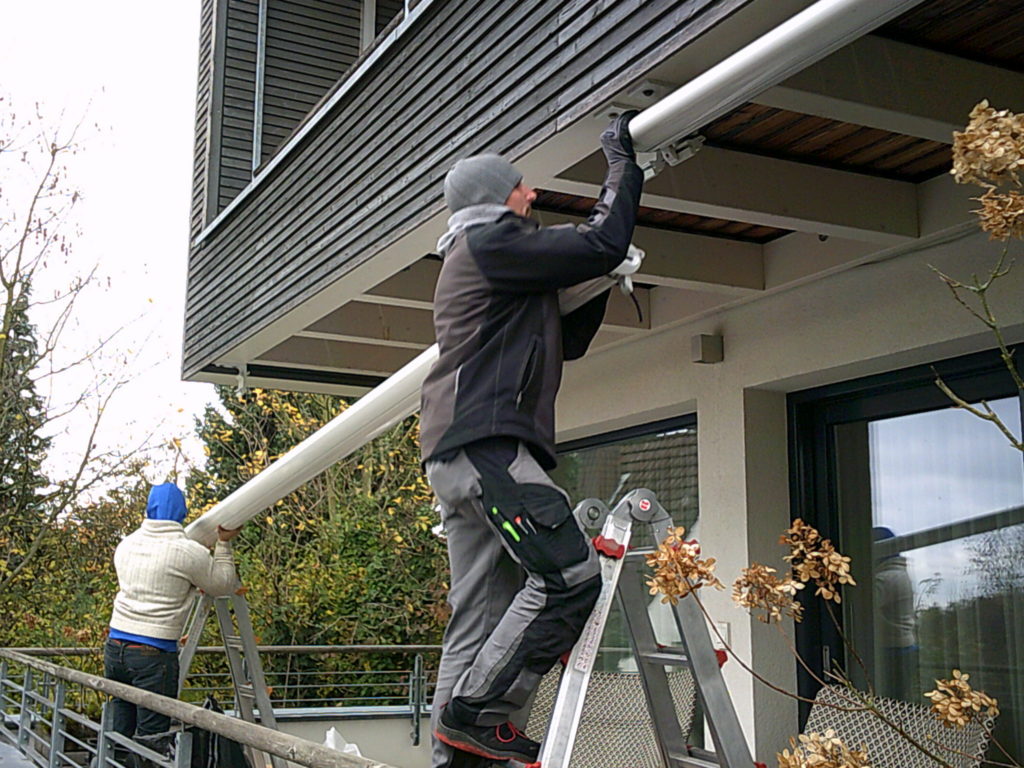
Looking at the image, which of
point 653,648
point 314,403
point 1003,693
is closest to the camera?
point 653,648

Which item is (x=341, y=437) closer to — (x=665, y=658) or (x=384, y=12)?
(x=665, y=658)

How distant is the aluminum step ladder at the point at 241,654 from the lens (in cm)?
561

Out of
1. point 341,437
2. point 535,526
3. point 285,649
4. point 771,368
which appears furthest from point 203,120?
point 535,526

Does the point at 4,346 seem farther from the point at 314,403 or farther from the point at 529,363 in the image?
the point at 529,363

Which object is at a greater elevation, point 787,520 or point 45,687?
point 787,520

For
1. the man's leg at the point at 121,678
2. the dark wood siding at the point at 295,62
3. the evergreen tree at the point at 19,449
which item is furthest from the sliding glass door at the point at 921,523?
the evergreen tree at the point at 19,449

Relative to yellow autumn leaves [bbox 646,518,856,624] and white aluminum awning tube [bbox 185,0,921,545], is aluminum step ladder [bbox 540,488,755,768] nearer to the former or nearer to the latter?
yellow autumn leaves [bbox 646,518,856,624]

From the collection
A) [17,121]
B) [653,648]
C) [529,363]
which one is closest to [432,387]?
[529,363]

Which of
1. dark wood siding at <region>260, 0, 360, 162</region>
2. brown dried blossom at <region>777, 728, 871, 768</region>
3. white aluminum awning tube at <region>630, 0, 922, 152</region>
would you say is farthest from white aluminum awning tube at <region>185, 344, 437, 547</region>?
dark wood siding at <region>260, 0, 360, 162</region>

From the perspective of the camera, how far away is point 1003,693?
4359mm

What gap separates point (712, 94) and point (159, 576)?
12.3 feet

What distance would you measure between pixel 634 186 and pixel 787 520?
313cm

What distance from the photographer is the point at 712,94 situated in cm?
274

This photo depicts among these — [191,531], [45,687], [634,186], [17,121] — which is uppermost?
[17,121]
